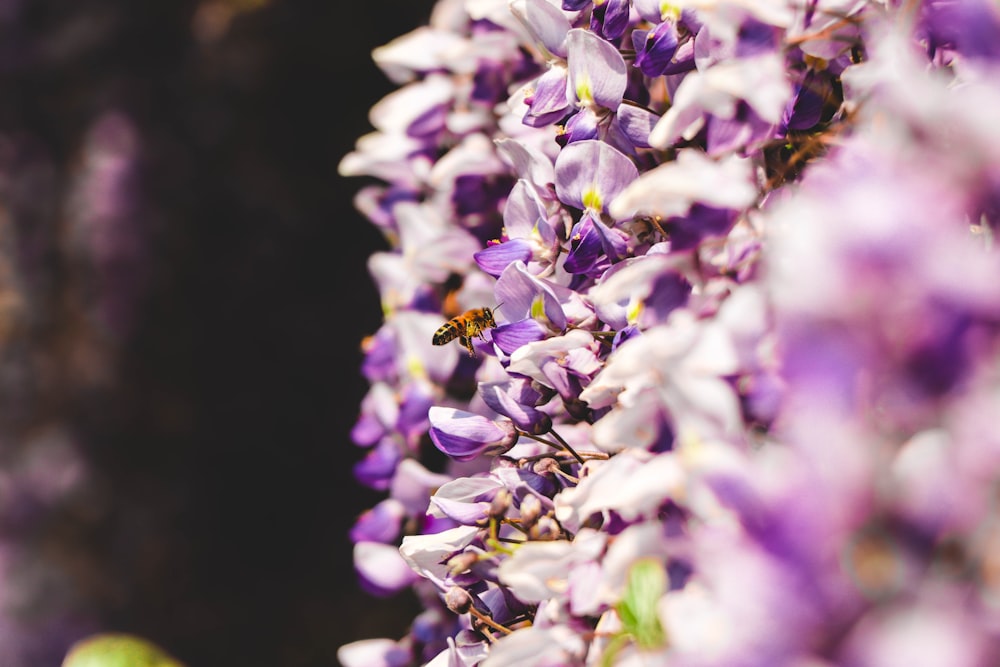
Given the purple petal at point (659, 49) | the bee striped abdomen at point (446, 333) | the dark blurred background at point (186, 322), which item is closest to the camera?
the purple petal at point (659, 49)

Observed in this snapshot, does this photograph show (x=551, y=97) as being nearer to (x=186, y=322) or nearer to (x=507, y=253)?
(x=507, y=253)

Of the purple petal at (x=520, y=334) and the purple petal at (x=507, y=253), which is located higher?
the purple petal at (x=507, y=253)

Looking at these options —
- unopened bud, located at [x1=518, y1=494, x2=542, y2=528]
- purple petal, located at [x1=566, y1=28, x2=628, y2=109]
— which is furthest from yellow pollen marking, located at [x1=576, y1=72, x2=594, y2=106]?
unopened bud, located at [x1=518, y1=494, x2=542, y2=528]

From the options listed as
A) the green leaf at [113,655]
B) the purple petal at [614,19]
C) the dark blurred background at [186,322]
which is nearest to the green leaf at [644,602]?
the purple petal at [614,19]

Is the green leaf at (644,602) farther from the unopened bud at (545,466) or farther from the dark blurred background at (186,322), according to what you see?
the dark blurred background at (186,322)

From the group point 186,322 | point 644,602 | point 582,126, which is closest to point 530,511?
point 644,602

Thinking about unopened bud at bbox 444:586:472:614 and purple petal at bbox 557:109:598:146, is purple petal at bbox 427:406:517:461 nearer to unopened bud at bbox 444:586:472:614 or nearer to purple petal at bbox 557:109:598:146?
unopened bud at bbox 444:586:472:614
